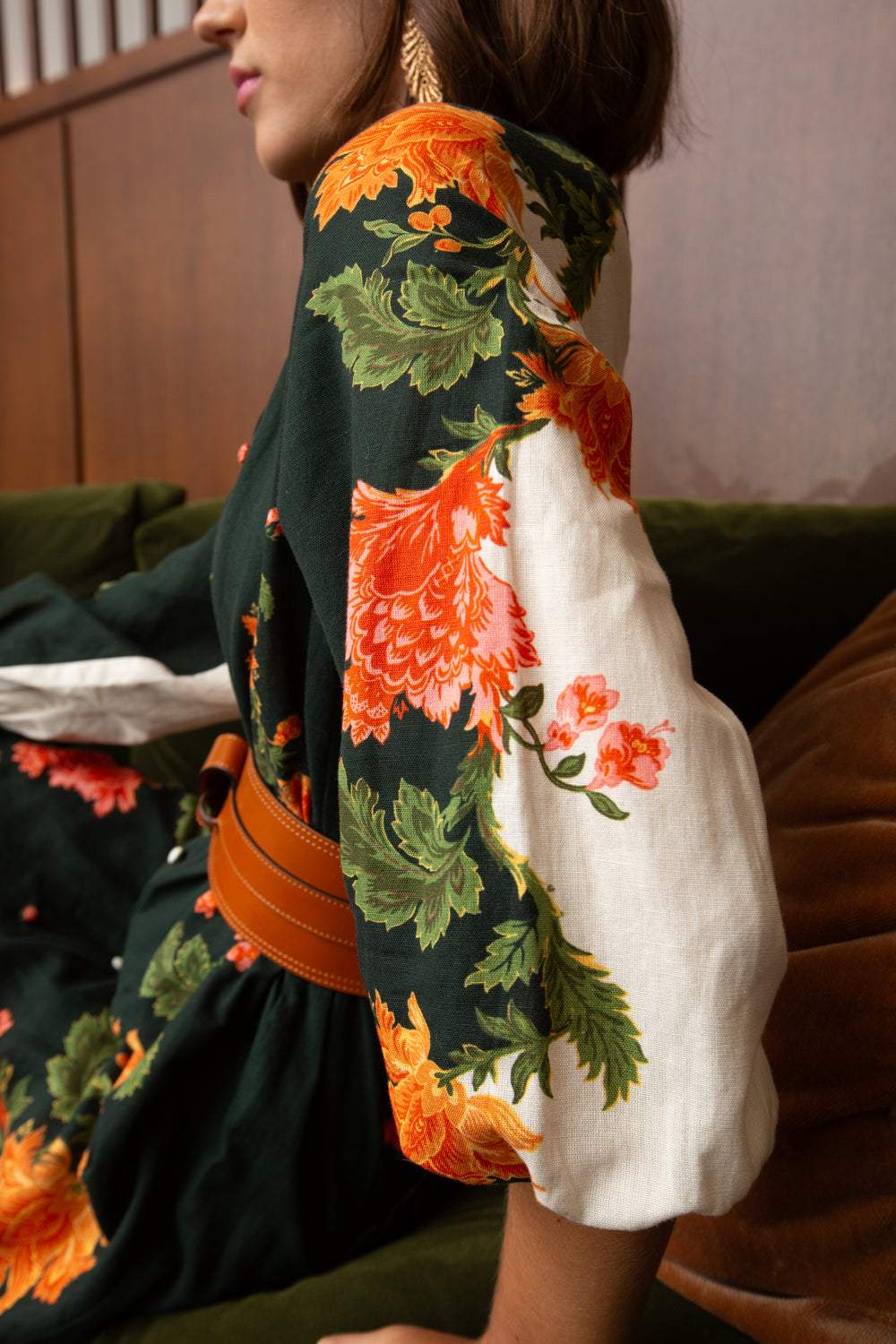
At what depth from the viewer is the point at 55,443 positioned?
213 centimetres

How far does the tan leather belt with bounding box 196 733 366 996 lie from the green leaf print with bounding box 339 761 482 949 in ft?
0.58

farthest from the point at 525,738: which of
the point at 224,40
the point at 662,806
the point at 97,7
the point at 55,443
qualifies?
the point at 97,7

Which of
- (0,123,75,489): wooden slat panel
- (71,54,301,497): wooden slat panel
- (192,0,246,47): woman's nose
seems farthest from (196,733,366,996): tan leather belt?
(0,123,75,489): wooden slat panel

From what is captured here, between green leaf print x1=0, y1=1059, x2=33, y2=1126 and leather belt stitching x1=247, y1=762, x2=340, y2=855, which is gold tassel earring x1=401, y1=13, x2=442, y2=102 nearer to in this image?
leather belt stitching x1=247, y1=762, x2=340, y2=855

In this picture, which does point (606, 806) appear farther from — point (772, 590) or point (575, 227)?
point (772, 590)

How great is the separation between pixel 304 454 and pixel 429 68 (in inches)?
10.3

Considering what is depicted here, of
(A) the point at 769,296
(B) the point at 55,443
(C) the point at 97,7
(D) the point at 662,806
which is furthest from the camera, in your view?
(B) the point at 55,443

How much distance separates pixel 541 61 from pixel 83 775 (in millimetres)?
683

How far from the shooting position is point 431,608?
373 millimetres

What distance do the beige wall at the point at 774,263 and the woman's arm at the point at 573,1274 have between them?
1.00m

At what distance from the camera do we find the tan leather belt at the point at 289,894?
563 millimetres

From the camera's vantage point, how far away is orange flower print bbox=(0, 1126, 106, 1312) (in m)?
0.57

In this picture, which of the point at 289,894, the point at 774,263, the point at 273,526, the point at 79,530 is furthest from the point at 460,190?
the point at 79,530

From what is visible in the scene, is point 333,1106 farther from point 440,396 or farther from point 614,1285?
point 440,396
